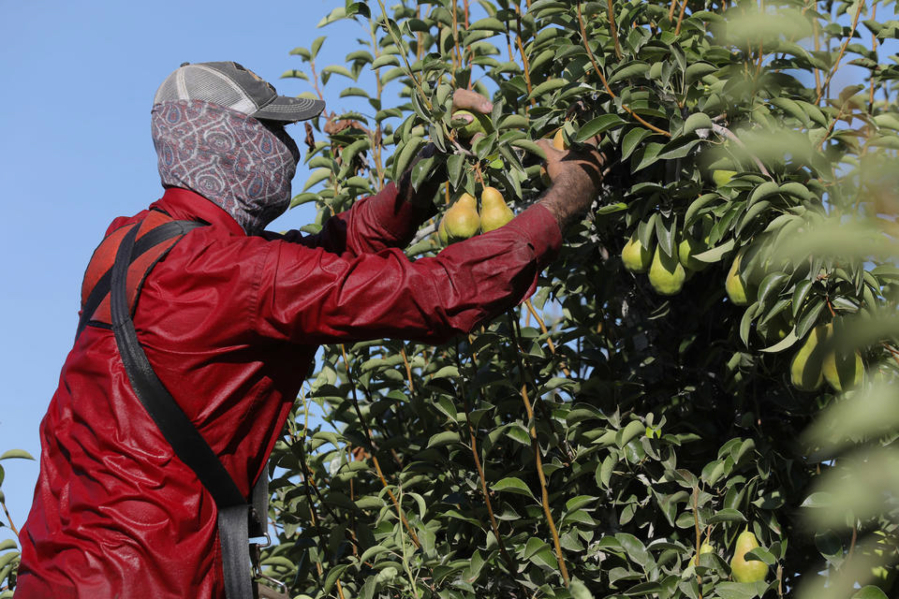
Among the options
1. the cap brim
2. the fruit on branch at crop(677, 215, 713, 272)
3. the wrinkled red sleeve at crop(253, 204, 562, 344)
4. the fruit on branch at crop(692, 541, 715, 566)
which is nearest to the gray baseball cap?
the cap brim

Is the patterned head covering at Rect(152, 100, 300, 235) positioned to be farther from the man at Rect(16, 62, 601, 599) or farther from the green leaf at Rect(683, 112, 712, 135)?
the green leaf at Rect(683, 112, 712, 135)

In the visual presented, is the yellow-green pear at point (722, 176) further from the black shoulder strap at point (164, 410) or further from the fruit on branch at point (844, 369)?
the black shoulder strap at point (164, 410)

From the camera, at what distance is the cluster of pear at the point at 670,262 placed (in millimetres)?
2354

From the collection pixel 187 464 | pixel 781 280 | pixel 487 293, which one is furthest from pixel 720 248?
pixel 187 464

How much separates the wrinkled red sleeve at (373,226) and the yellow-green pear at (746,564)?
46.1 inches

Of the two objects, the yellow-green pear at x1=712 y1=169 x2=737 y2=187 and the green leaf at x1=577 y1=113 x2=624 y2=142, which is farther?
the yellow-green pear at x1=712 y1=169 x2=737 y2=187

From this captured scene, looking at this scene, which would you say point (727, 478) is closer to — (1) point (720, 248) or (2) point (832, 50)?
(1) point (720, 248)

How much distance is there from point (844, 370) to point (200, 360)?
1.38m

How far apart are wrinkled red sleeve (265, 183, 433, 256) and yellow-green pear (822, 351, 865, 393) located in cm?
111

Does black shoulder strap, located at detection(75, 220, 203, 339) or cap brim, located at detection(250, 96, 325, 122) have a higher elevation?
cap brim, located at detection(250, 96, 325, 122)

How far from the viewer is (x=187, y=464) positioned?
196 cm

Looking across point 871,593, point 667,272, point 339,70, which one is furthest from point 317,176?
point 871,593

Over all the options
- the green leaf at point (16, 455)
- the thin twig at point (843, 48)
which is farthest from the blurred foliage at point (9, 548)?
the thin twig at point (843, 48)

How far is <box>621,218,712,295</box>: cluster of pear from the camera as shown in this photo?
2354 millimetres
